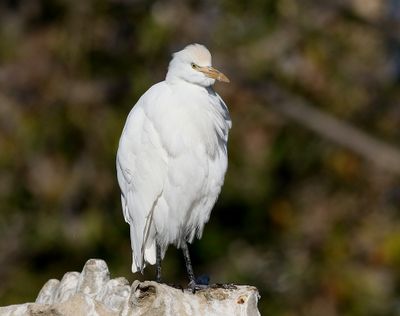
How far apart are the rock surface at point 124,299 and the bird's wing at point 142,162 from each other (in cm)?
48

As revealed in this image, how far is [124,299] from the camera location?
291cm

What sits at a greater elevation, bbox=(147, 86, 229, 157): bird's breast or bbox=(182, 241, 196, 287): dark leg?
bbox=(147, 86, 229, 157): bird's breast

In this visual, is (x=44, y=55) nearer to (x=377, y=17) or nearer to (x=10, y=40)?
(x=10, y=40)

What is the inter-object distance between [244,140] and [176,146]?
15.1 feet

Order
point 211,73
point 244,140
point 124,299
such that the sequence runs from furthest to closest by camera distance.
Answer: point 244,140, point 211,73, point 124,299

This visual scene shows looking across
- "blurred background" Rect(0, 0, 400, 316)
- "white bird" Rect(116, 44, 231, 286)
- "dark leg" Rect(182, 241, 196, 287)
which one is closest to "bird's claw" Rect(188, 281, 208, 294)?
"dark leg" Rect(182, 241, 196, 287)

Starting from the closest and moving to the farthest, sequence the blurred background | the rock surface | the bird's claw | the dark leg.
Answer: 1. the rock surface
2. the bird's claw
3. the dark leg
4. the blurred background

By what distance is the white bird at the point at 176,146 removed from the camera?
3533mm

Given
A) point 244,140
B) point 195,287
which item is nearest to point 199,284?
point 195,287

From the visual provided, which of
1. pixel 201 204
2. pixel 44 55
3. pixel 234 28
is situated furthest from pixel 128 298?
pixel 44 55

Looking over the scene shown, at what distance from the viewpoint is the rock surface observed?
112 inches

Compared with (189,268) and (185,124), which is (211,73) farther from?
(189,268)

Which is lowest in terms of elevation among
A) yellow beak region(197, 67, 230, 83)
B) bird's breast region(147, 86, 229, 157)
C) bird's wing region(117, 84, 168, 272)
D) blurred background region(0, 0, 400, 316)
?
blurred background region(0, 0, 400, 316)

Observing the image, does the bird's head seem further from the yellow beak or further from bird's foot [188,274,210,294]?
bird's foot [188,274,210,294]
